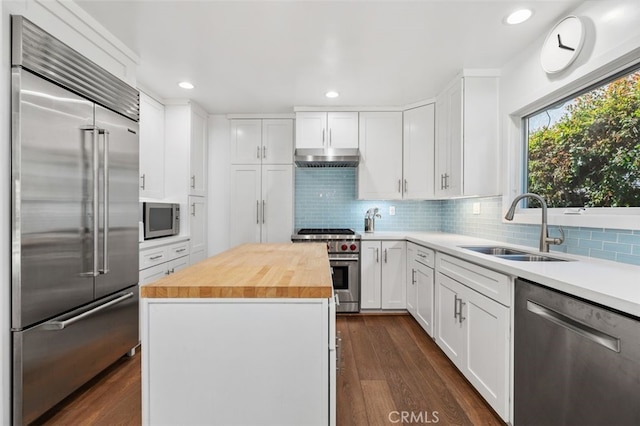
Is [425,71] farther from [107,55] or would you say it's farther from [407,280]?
[107,55]

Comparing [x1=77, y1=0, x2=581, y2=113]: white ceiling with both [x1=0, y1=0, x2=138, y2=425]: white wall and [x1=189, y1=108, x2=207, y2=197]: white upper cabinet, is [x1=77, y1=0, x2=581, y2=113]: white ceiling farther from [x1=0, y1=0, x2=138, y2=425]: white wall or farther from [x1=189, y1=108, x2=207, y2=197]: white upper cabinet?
[x1=189, y1=108, x2=207, y2=197]: white upper cabinet

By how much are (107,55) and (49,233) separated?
1.34 m

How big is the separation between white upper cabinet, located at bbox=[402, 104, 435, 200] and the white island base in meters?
2.82

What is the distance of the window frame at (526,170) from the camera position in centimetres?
168

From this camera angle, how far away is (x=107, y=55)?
226 centimetres

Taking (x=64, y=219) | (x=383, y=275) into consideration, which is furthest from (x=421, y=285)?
(x=64, y=219)

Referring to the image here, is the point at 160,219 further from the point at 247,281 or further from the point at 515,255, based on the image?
the point at 515,255

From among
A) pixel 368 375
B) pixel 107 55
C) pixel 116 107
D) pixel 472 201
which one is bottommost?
pixel 368 375

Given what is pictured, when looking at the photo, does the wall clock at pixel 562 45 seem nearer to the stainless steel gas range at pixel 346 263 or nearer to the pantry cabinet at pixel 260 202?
the stainless steel gas range at pixel 346 263

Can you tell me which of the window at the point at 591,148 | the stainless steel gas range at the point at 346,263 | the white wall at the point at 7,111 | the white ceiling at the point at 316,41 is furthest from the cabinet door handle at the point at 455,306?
the white wall at the point at 7,111

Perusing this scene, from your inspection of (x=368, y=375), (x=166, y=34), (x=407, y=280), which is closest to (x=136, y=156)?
(x=166, y=34)

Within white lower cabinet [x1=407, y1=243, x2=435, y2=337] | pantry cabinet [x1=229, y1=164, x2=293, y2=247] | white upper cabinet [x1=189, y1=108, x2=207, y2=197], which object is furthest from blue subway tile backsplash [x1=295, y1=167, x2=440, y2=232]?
white upper cabinet [x1=189, y1=108, x2=207, y2=197]

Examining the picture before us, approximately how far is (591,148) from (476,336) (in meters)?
1.35

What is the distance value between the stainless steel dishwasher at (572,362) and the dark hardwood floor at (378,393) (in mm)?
419
